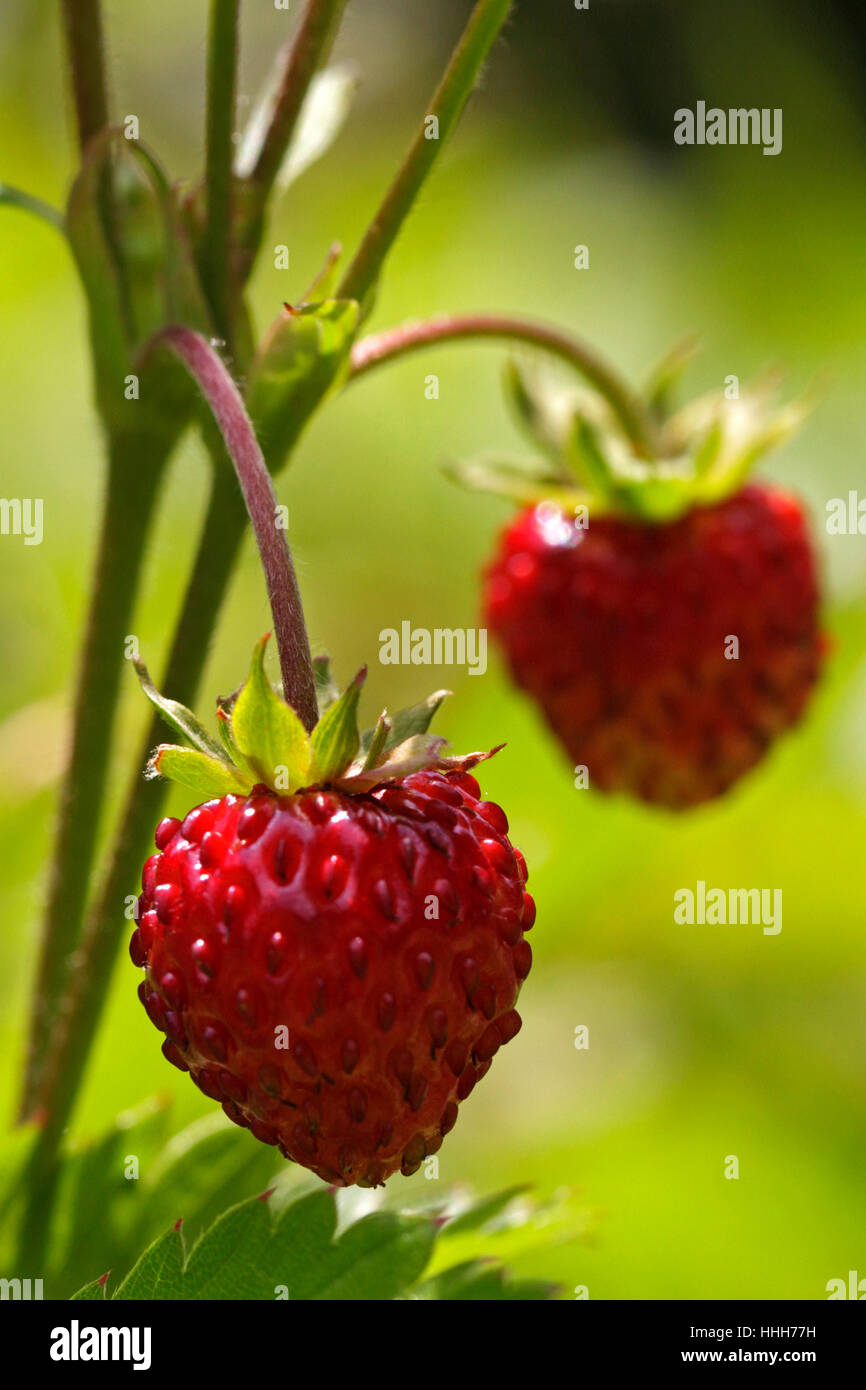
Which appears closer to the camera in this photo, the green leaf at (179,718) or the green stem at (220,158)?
the green leaf at (179,718)

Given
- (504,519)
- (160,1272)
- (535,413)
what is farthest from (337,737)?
(504,519)

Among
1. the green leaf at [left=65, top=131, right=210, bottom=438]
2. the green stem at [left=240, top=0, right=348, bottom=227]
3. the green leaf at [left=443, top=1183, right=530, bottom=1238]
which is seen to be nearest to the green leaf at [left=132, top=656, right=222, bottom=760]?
the green leaf at [left=65, top=131, right=210, bottom=438]

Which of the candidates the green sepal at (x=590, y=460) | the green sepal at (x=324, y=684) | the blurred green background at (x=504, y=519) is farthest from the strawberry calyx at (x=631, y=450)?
the green sepal at (x=324, y=684)

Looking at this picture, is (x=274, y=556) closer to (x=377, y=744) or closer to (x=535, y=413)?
(x=377, y=744)

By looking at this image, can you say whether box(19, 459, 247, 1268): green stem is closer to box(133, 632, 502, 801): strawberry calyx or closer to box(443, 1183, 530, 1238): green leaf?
box(133, 632, 502, 801): strawberry calyx

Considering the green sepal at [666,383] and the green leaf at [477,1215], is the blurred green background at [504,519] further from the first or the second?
the green sepal at [666,383]

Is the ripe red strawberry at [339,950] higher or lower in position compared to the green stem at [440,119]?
lower
